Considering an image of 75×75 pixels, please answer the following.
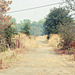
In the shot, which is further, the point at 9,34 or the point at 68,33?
the point at 9,34

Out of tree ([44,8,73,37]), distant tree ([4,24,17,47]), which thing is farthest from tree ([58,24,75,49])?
tree ([44,8,73,37])

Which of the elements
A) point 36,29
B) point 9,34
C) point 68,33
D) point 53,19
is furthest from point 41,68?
point 36,29

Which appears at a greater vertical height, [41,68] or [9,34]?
[9,34]

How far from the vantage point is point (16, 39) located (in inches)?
897

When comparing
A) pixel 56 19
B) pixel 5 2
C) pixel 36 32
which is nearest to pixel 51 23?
pixel 56 19

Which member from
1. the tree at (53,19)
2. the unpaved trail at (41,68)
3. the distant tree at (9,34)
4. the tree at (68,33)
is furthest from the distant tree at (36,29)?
the unpaved trail at (41,68)

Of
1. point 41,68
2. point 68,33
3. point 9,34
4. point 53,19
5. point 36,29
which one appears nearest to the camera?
point 41,68

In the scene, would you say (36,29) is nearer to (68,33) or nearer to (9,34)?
(9,34)

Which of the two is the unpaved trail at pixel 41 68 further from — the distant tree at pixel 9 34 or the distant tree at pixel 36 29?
the distant tree at pixel 36 29

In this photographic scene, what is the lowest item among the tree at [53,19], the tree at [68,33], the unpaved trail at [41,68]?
the unpaved trail at [41,68]

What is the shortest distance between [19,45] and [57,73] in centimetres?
1542

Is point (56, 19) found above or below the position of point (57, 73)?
above

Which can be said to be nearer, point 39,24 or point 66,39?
point 66,39

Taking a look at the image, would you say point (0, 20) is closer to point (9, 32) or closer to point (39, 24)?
point (9, 32)
